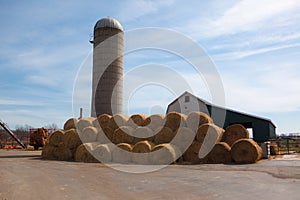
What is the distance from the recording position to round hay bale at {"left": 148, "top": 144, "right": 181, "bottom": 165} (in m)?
14.4

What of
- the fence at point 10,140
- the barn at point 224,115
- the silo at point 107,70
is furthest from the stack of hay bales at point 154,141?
the fence at point 10,140

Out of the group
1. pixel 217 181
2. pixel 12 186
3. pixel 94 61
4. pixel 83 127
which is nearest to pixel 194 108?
pixel 94 61

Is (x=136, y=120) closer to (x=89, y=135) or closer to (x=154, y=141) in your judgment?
(x=154, y=141)

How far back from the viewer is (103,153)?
15773 mm

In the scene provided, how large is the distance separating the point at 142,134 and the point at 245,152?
5.65 m

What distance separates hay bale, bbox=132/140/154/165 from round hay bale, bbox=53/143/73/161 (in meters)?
4.98

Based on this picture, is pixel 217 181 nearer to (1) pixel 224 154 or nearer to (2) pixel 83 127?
(1) pixel 224 154

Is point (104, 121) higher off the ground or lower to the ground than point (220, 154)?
higher

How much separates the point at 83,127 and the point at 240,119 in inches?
708

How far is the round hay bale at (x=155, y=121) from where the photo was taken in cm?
1731

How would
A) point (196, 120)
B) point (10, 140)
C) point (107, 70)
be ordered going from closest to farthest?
point (196, 120) < point (107, 70) < point (10, 140)

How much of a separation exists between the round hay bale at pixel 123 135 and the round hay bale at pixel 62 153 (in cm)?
318

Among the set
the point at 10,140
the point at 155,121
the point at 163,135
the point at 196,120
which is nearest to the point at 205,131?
the point at 196,120

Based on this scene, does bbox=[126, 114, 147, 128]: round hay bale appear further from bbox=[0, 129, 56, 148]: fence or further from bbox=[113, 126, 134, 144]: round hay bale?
bbox=[0, 129, 56, 148]: fence
